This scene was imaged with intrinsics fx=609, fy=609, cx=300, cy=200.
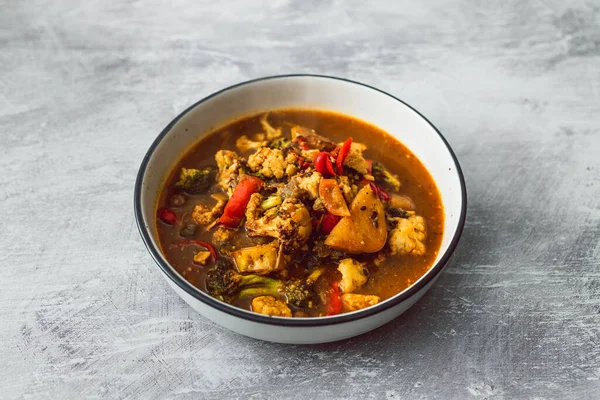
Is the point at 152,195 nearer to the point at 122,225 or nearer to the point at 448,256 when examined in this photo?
the point at 122,225

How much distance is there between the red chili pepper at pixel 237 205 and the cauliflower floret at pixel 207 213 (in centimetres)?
6

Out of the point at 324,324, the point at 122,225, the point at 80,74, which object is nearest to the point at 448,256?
the point at 324,324

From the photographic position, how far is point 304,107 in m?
4.76

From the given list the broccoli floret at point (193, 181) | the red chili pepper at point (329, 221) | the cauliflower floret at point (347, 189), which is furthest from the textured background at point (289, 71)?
the cauliflower floret at point (347, 189)

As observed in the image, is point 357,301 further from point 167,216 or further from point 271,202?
point 167,216

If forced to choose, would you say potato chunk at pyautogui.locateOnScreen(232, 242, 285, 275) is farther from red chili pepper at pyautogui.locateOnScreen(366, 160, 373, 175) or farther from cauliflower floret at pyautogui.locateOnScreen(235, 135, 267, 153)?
cauliflower floret at pyautogui.locateOnScreen(235, 135, 267, 153)

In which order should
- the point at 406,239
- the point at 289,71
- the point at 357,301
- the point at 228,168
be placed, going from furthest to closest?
the point at 289,71
the point at 228,168
the point at 406,239
the point at 357,301

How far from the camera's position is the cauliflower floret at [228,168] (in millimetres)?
4031

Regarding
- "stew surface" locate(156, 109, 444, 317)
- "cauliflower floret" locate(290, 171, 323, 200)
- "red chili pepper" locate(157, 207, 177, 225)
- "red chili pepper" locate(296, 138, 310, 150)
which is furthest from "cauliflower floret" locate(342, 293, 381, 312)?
"red chili pepper" locate(157, 207, 177, 225)

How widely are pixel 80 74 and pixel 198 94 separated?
113cm

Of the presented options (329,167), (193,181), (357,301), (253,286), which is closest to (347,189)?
(329,167)

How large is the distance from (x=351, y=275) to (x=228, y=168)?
1172 millimetres

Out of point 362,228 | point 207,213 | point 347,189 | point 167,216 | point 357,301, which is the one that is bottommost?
point 167,216

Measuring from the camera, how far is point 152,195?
156 inches
